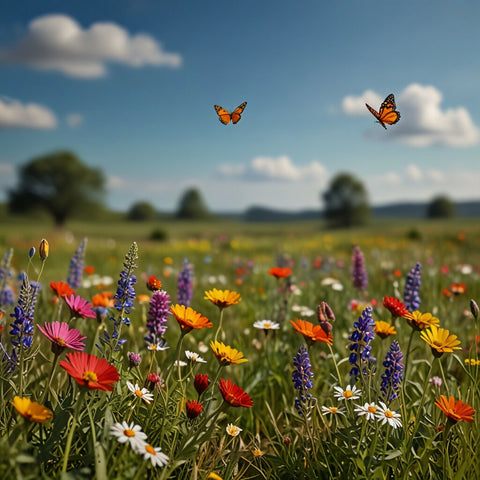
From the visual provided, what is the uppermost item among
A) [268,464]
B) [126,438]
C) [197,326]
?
[197,326]

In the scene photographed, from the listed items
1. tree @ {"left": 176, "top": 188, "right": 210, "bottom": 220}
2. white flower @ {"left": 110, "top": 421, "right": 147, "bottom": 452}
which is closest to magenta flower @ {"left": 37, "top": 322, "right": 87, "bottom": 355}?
white flower @ {"left": 110, "top": 421, "right": 147, "bottom": 452}

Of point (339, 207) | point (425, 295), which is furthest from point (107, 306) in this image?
point (339, 207)

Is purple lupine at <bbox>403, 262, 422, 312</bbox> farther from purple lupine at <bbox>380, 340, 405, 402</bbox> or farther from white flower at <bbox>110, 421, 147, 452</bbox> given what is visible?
white flower at <bbox>110, 421, 147, 452</bbox>

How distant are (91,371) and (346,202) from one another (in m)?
54.9

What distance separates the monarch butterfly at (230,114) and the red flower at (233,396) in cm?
92

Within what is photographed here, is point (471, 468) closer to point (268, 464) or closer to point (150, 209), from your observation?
point (268, 464)

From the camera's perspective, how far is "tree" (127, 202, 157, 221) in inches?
2618

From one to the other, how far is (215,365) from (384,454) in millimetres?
1481

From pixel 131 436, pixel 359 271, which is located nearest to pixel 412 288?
pixel 359 271

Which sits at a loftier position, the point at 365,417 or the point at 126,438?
the point at 126,438

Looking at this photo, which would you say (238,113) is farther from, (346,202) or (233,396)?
(346,202)

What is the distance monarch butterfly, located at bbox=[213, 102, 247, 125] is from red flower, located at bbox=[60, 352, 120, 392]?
35.8 inches

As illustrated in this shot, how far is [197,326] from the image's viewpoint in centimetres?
172

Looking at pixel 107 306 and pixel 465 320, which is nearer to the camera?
pixel 107 306
